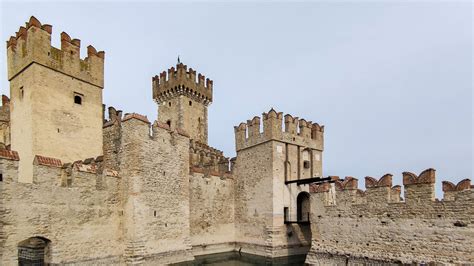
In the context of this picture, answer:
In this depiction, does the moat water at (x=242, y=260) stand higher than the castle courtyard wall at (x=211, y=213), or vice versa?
the castle courtyard wall at (x=211, y=213)

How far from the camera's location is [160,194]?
15172mm

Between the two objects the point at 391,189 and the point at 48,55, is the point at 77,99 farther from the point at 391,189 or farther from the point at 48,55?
the point at 391,189

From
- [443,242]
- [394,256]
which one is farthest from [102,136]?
[443,242]

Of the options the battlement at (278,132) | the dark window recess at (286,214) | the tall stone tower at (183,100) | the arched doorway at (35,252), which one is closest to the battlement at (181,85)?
the tall stone tower at (183,100)

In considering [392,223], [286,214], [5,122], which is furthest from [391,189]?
[5,122]

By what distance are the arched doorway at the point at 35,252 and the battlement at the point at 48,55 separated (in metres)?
7.50

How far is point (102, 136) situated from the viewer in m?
16.6

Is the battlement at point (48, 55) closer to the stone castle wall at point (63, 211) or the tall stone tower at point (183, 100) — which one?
the stone castle wall at point (63, 211)

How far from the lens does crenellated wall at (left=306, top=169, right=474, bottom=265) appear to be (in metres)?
10.5

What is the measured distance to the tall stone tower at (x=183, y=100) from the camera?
30125mm

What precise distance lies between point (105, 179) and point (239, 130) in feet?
32.4

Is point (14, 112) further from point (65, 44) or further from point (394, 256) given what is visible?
point (394, 256)

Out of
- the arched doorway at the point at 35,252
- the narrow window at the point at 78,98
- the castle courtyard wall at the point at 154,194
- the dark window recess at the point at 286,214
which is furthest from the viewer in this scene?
the dark window recess at the point at 286,214

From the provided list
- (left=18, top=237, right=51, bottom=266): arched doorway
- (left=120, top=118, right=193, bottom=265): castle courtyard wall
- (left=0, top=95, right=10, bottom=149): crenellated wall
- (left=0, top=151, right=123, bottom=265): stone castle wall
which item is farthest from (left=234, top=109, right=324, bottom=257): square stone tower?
(left=0, top=95, right=10, bottom=149): crenellated wall
